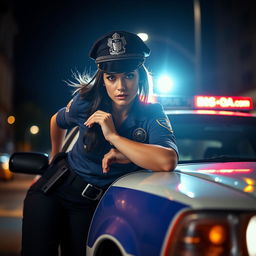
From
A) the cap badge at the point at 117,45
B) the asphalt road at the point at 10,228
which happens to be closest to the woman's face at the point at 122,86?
the cap badge at the point at 117,45

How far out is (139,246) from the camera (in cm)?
194

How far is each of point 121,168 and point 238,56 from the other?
46946 mm

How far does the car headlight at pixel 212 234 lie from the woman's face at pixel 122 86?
974mm

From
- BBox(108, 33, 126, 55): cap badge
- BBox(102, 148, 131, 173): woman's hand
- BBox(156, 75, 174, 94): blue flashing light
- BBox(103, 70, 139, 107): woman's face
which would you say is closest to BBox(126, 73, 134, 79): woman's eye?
BBox(103, 70, 139, 107): woman's face

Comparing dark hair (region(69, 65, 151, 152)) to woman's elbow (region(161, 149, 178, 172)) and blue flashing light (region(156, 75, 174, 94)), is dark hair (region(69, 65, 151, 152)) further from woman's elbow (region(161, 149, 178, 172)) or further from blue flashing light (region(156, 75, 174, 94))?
blue flashing light (region(156, 75, 174, 94))

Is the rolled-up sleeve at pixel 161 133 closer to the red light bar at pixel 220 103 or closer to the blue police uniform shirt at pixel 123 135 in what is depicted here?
the blue police uniform shirt at pixel 123 135

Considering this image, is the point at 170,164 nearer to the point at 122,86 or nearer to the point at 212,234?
the point at 122,86

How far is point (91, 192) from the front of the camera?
8.30 feet

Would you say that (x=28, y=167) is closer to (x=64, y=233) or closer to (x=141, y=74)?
Answer: (x=64, y=233)

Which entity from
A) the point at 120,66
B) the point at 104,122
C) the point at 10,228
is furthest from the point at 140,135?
the point at 10,228

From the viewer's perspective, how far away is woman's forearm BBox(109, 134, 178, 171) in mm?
2363

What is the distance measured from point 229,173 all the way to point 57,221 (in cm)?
85

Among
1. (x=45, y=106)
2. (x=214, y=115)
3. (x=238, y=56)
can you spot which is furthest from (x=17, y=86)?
(x=214, y=115)

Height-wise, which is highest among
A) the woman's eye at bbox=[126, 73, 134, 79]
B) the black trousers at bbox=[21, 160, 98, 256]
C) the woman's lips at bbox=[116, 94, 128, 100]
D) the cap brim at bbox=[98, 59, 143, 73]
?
the cap brim at bbox=[98, 59, 143, 73]
